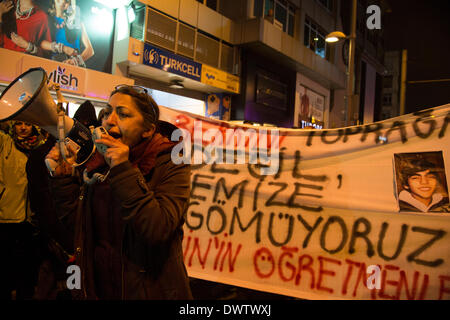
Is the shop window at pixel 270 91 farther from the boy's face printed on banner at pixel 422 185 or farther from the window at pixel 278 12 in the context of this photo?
the boy's face printed on banner at pixel 422 185

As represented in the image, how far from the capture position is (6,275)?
3.57 m

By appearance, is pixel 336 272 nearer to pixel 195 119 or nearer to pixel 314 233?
pixel 314 233

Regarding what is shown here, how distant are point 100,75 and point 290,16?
13031 millimetres

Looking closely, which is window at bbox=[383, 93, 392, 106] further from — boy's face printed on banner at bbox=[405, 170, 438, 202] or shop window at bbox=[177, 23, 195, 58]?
boy's face printed on banner at bbox=[405, 170, 438, 202]

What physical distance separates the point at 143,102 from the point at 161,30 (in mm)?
10195

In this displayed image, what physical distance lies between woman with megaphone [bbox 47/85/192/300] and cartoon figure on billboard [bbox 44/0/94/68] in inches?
327

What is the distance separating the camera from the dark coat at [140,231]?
1398mm

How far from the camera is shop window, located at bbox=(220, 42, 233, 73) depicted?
13859 millimetres

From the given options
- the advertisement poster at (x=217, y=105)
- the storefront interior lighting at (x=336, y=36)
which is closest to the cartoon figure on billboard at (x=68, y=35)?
the advertisement poster at (x=217, y=105)

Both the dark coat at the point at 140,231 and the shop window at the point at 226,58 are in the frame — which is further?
the shop window at the point at 226,58

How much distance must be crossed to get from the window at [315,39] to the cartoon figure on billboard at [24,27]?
15.0 m

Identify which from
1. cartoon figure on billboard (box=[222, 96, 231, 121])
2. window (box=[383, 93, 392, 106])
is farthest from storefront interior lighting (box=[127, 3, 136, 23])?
window (box=[383, 93, 392, 106])

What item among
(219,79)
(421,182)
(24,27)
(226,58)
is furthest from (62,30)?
(421,182)
